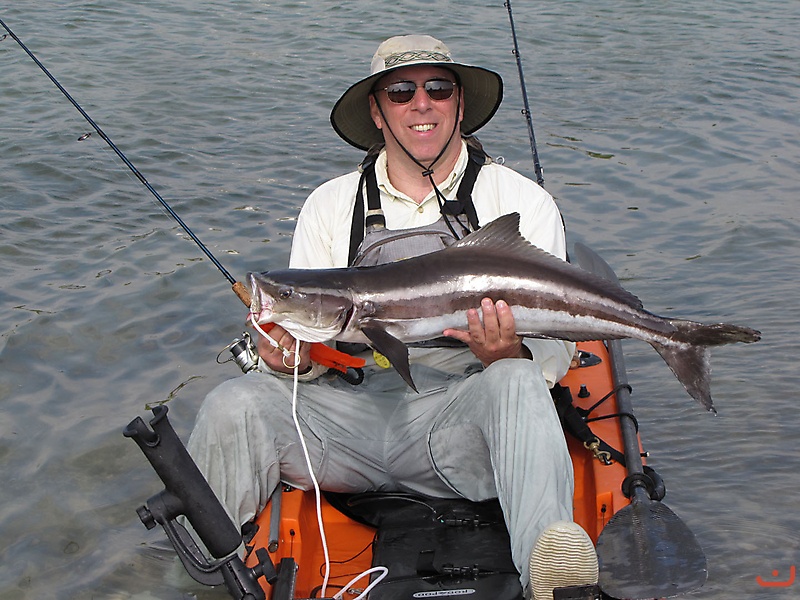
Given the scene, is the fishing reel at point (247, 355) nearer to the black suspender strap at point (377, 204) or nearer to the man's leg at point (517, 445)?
the black suspender strap at point (377, 204)

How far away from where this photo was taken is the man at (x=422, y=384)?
11.9 ft

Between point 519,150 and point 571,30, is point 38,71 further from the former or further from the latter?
point 571,30

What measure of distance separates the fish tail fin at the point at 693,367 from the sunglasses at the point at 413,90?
1.62 metres

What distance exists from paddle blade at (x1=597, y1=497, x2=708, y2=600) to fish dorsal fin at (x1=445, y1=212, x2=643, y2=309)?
83cm

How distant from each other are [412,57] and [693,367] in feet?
6.33

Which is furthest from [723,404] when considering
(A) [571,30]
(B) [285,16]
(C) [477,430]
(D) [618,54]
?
(B) [285,16]

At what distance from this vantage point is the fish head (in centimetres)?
356

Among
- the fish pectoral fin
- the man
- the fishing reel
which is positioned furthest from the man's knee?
the fish pectoral fin

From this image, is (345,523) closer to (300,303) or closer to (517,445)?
(517,445)

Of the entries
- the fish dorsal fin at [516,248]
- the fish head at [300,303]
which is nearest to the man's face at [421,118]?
the fish dorsal fin at [516,248]

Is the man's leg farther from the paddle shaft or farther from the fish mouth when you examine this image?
the fish mouth

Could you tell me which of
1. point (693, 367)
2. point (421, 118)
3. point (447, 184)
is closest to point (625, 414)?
point (693, 367)

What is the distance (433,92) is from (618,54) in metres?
11.2

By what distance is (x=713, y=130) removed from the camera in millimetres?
12062
